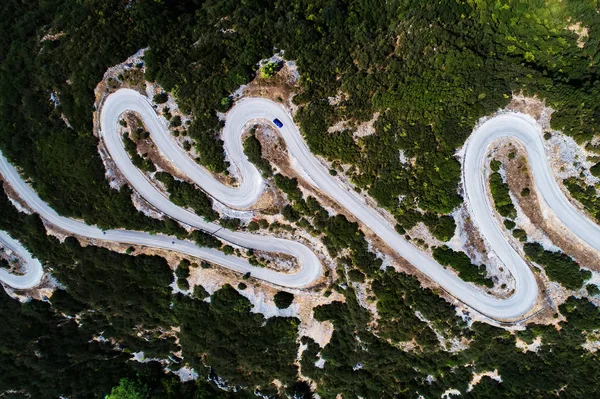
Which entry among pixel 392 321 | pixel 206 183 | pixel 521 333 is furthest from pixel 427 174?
pixel 206 183

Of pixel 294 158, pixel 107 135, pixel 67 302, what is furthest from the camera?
pixel 67 302

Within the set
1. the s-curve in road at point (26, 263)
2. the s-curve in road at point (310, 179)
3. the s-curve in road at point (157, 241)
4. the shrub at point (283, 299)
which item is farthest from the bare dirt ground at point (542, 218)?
the s-curve in road at point (26, 263)

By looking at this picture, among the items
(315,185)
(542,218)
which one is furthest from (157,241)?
(542,218)

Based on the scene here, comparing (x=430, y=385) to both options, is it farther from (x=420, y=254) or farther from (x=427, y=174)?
(x=427, y=174)

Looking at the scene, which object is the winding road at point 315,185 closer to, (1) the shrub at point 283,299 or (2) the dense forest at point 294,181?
(1) the shrub at point 283,299

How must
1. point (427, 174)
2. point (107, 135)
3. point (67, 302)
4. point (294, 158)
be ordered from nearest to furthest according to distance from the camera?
point (427, 174) → point (294, 158) → point (107, 135) → point (67, 302)

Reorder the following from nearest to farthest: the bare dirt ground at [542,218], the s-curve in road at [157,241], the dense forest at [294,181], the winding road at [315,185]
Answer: the bare dirt ground at [542,218]
the winding road at [315,185]
the dense forest at [294,181]
the s-curve in road at [157,241]
